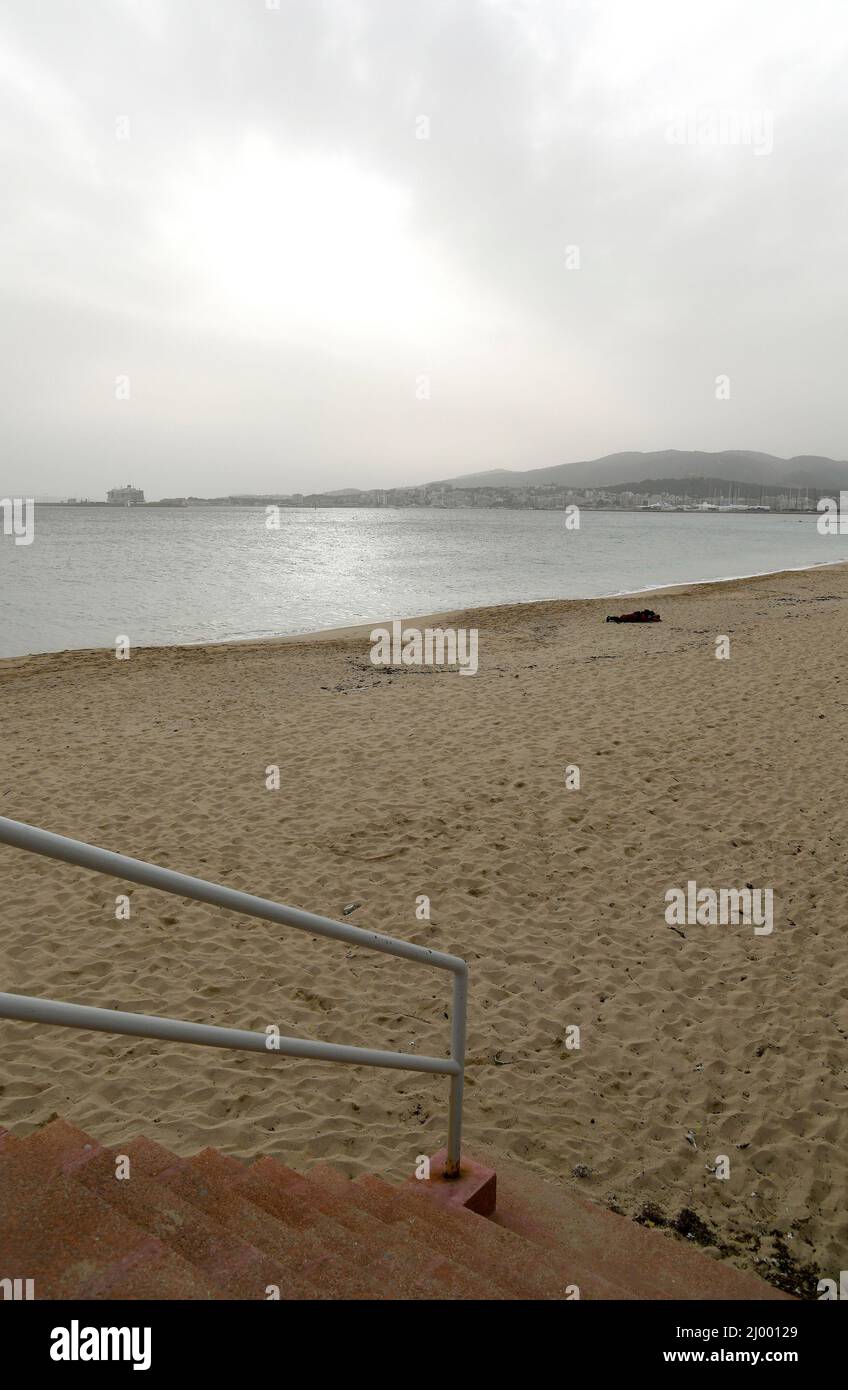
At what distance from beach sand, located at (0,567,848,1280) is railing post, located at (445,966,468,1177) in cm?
69

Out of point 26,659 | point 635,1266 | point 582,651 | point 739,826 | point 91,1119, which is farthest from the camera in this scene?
point 26,659

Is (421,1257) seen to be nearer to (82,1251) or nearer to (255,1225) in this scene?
(255,1225)

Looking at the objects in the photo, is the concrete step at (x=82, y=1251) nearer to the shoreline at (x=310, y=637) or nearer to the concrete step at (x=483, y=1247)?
the concrete step at (x=483, y=1247)

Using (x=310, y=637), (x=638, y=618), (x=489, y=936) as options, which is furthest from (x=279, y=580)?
(x=489, y=936)

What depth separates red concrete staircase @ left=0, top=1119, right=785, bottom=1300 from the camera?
213 centimetres

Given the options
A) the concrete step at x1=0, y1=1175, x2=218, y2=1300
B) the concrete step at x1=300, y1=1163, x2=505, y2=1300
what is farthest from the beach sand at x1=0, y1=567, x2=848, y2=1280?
the concrete step at x1=0, y1=1175, x2=218, y2=1300

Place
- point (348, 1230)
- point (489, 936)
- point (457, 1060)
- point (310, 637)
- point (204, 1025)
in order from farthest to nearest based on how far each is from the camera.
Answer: point (310, 637), point (489, 936), point (457, 1060), point (348, 1230), point (204, 1025)

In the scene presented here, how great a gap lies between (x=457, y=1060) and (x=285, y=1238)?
0.86 meters

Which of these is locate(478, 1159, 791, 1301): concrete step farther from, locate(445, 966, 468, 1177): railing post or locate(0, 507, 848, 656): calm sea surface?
locate(0, 507, 848, 656): calm sea surface

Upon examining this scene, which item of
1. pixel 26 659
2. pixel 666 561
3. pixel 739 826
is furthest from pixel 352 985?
pixel 666 561

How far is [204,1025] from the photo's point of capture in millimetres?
2391

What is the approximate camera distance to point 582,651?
17625 millimetres
